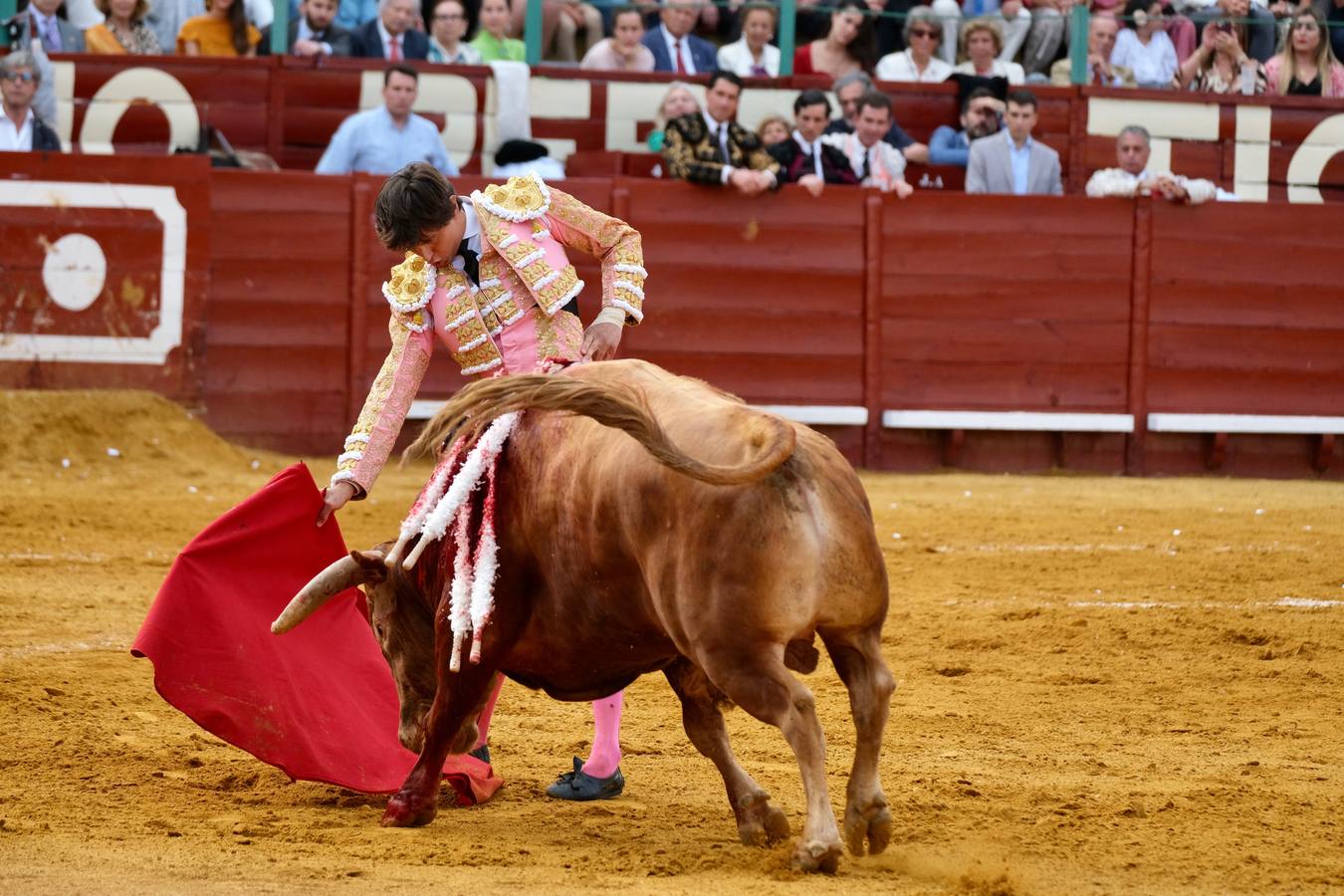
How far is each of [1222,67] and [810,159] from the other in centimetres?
257

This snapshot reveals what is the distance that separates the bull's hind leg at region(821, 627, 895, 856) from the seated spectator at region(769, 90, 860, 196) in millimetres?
6357

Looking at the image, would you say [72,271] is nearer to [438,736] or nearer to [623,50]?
[623,50]

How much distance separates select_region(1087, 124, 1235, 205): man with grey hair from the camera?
936 cm

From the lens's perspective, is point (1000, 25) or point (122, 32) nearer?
point (122, 32)

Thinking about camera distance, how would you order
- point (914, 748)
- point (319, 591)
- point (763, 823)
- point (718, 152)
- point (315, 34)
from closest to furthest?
point (763, 823) → point (319, 591) → point (914, 748) → point (718, 152) → point (315, 34)

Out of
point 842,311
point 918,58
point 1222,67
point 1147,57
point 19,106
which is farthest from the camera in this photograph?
point 1147,57

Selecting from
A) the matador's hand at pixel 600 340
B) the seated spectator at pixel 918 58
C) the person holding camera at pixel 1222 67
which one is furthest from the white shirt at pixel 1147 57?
the matador's hand at pixel 600 340

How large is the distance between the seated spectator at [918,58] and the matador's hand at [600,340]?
258 inches

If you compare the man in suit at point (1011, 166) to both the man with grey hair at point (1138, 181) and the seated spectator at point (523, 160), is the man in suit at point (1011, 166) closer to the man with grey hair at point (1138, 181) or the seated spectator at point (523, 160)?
the man with grey hair at point (1138, 181)

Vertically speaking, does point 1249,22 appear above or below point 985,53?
above

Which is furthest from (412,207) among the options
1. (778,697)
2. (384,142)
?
(384,142)

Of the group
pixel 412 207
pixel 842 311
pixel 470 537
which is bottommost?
pixel 842 311

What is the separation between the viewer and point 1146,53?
34.1ft

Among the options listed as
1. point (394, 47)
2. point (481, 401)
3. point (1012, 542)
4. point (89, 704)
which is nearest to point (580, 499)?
point (481, 401)
